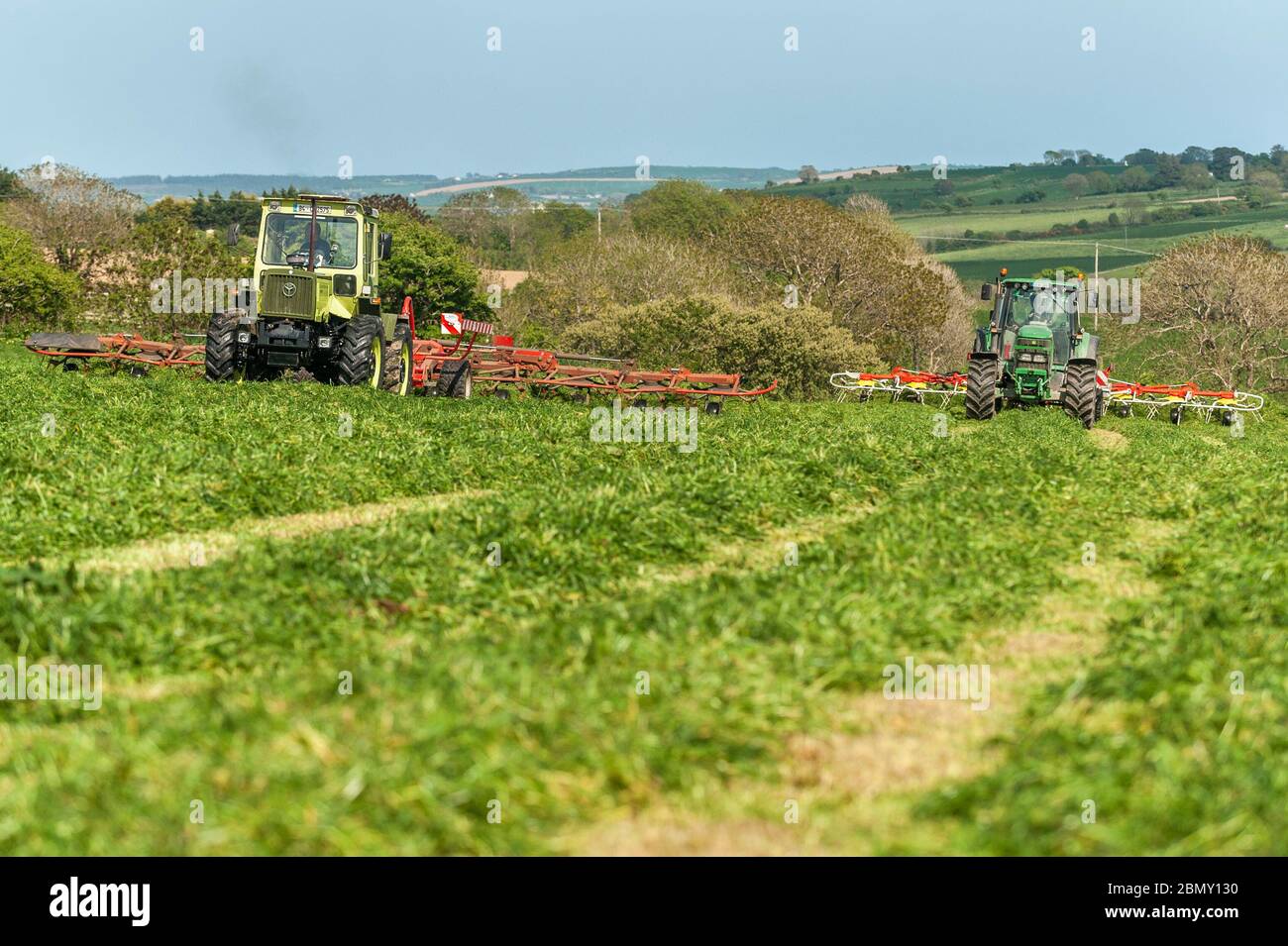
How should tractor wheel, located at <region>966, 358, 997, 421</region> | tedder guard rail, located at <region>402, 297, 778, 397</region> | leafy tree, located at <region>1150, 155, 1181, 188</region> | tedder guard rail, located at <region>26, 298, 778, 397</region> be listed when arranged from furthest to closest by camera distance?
1. leafy tree, located at <region>1150, 155, 1181, 188</region>
2. tractor wheel, located at <region>966, 358, 997, 421</region>
3. tedder guard rail, located at <region>402, 297, 778, 397</region>
4. tedder guard rail, located at <region>26, 298, 778, 397</region>

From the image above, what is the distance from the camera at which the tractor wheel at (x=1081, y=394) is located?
2941 cm

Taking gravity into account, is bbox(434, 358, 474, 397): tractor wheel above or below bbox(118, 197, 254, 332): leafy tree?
below

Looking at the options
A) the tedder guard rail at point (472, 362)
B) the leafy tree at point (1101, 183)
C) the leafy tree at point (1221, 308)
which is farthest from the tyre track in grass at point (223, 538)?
the leafy tree at point (1101, 183)

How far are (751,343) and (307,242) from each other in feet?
71.6

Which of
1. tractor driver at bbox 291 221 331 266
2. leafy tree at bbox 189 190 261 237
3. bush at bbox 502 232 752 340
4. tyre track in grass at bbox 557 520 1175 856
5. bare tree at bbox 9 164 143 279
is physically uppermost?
leafy tree at bbox 189 190 261 237

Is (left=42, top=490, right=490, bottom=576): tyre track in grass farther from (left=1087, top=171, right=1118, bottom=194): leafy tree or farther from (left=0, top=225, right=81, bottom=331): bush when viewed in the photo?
(left=1087, top=171, right=1118, bottom=194): leafy tree

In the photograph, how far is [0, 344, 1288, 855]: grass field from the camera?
5.46 metres

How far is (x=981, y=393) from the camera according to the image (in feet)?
96.5

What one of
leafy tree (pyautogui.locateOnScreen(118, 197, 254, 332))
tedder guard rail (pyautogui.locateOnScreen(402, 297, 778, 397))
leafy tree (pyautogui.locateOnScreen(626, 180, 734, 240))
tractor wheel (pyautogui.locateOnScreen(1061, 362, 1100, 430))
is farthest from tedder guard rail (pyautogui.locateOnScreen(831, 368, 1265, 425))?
leafy tree (pyautogui.locateOnScreen(626, 180, 734, 240))

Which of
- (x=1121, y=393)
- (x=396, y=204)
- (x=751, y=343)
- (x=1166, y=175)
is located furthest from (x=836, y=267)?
(x=1166, y=175)

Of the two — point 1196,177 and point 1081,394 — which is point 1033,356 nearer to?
point 1081,394

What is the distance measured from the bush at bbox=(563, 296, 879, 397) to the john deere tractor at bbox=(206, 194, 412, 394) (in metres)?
19.7

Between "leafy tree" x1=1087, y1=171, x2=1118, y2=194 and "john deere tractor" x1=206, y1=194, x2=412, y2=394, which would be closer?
Result: "john deere tractor" x1=206, y1=194, x2=412, y2=394

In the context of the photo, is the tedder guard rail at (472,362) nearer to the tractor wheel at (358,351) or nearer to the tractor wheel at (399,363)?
the tractor wheel at (399,363)
